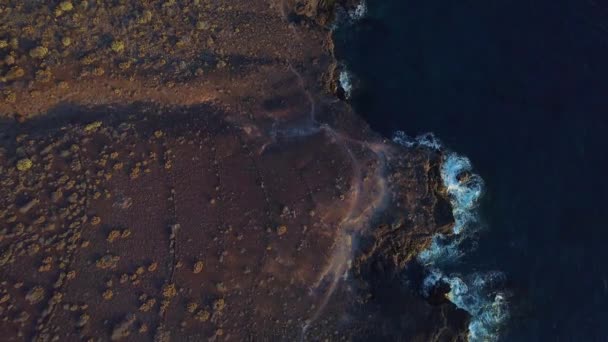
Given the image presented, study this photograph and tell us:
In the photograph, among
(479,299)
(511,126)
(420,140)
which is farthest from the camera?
(420,140)

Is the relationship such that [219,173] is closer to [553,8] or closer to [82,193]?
[82,193]

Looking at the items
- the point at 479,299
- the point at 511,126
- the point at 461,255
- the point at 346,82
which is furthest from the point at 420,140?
the point at 479,299

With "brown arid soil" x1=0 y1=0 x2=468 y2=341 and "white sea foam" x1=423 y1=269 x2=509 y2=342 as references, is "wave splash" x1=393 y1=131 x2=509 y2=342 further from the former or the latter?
"brown arid soil" x1=0 y1=0 x2=468 y2=341

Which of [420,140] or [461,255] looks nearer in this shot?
[461,255]

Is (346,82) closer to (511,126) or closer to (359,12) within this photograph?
(359,12)

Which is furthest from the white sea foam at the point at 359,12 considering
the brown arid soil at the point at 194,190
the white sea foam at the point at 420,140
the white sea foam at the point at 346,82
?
the white sea foam at the point at 420,140

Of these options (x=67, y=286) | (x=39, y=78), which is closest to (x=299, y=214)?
(x=67, y=286)

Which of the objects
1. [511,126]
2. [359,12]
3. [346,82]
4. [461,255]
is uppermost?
[359,12]

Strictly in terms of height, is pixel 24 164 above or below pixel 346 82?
below
